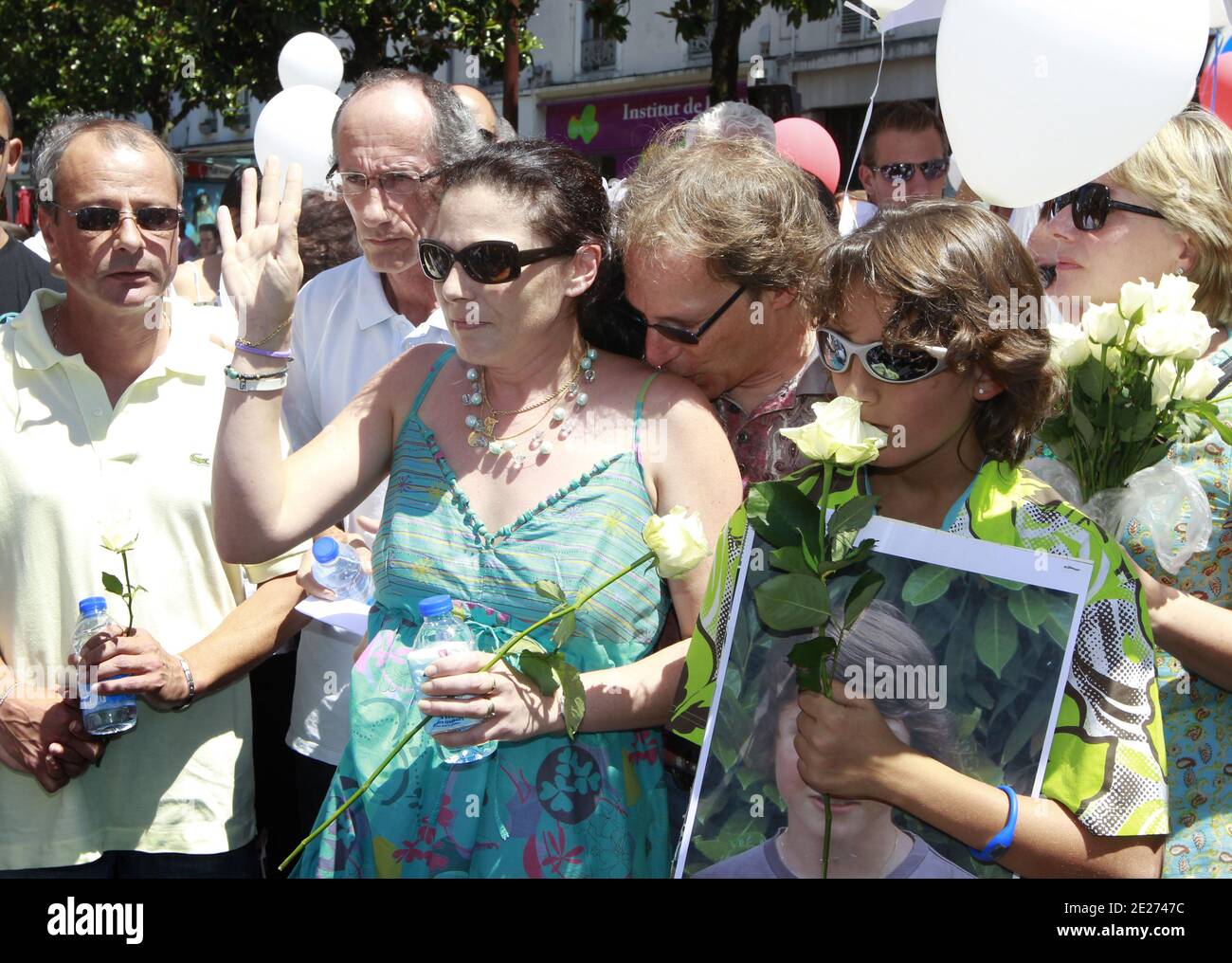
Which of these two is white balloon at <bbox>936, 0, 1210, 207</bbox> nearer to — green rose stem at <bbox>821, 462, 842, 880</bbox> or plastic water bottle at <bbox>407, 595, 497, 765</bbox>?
green rose stem at <bbox>821, 462, 842, 880</bbox>

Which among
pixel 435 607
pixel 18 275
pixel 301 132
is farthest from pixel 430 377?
pixel 301 132

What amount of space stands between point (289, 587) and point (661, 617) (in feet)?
3.57

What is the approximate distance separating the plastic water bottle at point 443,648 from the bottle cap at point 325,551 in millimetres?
540

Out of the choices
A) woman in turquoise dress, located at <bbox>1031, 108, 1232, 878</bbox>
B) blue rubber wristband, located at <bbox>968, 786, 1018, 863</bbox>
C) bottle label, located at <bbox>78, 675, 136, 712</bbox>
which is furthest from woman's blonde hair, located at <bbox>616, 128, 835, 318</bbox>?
bottle label, located at <bbox>78, 675, 136, 712</bbox>

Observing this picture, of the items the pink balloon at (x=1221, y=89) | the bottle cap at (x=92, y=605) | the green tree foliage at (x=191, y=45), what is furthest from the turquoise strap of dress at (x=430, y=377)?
the green tree foliage at (x=191, y=45)

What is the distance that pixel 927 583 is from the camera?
5.89 feet

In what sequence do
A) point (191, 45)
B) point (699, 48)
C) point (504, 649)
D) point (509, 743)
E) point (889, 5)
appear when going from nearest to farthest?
point (504, 649)
point (509, 743)
point (889, 5)
point (191, 45)
point (699, 48)

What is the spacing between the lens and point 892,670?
182 cm

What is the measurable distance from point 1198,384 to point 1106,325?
0.17 metres

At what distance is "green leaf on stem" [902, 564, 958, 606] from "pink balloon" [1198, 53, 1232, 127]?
3.08 m

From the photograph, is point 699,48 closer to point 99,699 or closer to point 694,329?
point 694,329

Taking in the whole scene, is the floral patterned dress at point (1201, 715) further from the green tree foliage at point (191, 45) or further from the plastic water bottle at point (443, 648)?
the green tree foliage at point (191, 45)

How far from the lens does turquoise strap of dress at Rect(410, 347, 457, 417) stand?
2.47 m

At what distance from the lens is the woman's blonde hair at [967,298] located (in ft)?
6.05
